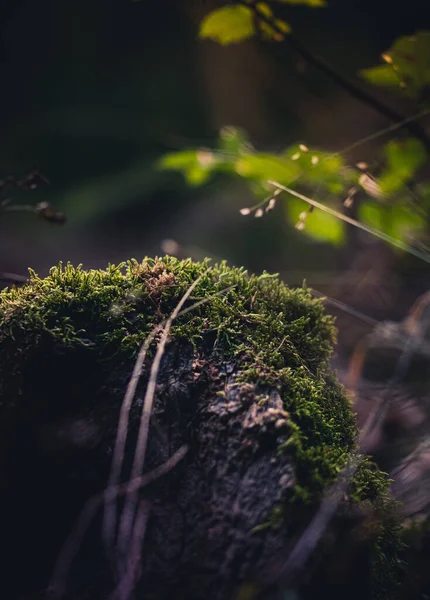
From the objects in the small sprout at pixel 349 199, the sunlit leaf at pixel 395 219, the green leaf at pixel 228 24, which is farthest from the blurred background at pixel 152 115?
the green leaf at pixel 228 24

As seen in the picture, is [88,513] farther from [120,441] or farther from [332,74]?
[332,74]

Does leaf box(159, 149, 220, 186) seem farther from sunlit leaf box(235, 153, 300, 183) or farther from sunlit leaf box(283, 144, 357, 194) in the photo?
sunlit leaf box(283, 144, 357, 194)

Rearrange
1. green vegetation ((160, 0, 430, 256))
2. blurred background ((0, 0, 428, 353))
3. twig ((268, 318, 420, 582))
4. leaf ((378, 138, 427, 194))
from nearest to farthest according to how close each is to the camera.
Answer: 1. twig ((268, 318, 420, 582))
2. green vegetation ((160, 0, 430, 256))
3. leaf ((378, 138, 427, 194))
4. blurred background ((0, 0, 428, 353))

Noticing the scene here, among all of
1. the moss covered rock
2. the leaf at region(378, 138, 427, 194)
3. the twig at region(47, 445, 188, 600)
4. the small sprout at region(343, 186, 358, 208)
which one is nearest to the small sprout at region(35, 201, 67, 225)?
the moss covered rock

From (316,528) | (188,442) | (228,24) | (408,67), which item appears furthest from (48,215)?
(408,67)

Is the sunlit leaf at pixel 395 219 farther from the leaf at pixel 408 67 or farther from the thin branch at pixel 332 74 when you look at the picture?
the leaf at pixel 408 67

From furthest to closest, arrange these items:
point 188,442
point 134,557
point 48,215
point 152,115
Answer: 1. point 152,115
2. point 48,215
3. point 188,442
4. point 134,557

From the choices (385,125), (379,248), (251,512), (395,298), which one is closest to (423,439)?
(251,512)
